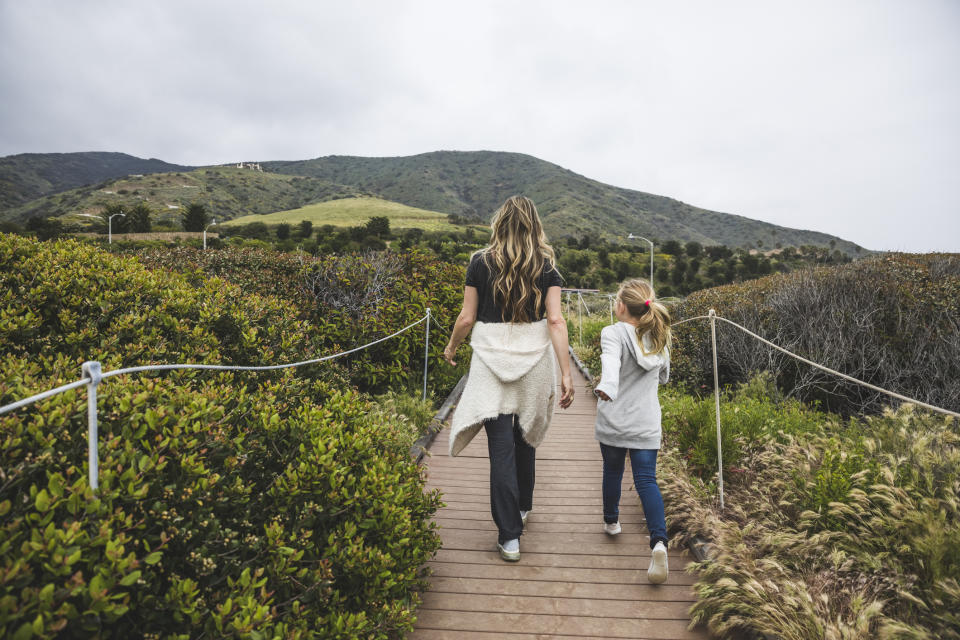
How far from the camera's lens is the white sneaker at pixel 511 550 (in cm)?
312

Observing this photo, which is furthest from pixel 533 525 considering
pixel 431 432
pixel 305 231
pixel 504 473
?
pixel 305 231

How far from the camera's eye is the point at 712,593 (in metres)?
2.53

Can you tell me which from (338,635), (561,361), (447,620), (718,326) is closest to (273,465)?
(338,635)

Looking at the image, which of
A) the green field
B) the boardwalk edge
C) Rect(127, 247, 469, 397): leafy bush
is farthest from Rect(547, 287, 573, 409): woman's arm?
the green field

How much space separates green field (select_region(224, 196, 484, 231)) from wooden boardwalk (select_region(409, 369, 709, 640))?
7173 cm

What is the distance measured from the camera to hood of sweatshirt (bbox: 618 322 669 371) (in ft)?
10.1

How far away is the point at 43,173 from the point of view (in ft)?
549

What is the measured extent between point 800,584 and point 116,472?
2.87 m

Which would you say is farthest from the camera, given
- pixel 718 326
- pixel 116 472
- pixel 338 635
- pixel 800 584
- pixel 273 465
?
pixel 718 326

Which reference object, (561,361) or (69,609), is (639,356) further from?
(69,609)

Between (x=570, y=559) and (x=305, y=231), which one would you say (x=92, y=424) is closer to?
(x=570, y=559)

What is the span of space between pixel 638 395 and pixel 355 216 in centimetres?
8977

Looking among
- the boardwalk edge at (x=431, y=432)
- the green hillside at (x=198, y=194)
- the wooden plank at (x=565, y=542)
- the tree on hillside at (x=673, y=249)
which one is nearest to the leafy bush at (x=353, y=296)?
the boardwalk edge at (x=431, y=432)

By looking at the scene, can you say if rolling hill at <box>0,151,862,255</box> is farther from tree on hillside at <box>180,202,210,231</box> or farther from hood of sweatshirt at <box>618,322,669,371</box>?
hood of sweatshirt at <box>618,322,669,371</box>
